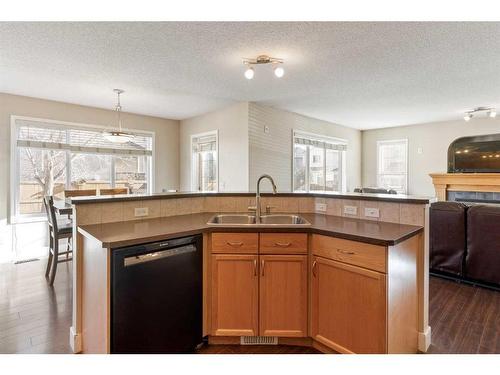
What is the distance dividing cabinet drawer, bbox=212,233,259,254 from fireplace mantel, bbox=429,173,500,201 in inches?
233

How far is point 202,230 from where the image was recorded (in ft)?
6.40

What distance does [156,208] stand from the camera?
2426 mm

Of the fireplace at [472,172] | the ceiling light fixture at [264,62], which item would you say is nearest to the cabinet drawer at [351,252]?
the ceiling light fixture at [264,62]

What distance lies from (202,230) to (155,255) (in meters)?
0.37

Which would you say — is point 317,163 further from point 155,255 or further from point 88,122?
point 155,255

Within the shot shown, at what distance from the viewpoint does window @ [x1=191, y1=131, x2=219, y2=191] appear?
218 inches

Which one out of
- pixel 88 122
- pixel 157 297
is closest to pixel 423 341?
pixel 157 297

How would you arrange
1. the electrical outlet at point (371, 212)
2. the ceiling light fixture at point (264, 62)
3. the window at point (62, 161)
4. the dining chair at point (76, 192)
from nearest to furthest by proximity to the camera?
the electrical outlet at point (371, 212) → the ceiling light fixture at point (264, 62) → the dining chair at point (76, 192) → the window at point (62, 161)

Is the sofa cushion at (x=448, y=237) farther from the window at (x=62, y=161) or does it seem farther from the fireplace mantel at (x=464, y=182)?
the window at (x=62, y=161)

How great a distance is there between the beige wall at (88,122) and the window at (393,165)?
17.4ft

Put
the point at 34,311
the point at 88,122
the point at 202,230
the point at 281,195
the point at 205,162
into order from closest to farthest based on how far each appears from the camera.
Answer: the point at 202,230, the point at 34,311, the point at 281,195, the point at 88,122, the point at 205,162

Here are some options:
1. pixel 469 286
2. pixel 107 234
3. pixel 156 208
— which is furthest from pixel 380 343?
pixel 469 286

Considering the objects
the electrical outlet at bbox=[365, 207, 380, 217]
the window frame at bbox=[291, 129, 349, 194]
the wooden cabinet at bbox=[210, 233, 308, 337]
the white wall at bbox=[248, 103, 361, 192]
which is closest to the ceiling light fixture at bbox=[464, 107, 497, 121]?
the window frame at bbox=[291, 129, 349, 194]

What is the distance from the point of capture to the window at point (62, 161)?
4.38 m
